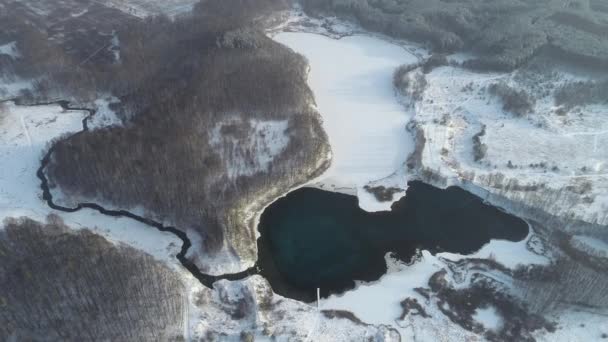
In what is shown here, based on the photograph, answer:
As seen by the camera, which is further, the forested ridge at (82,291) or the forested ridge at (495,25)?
the forested ridge at (495,25)

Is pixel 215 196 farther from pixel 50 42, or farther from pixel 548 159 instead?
pixel 50 42

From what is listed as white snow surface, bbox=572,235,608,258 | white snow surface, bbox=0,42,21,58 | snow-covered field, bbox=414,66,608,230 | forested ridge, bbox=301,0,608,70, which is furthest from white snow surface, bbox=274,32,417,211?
white snow surface, bbox=0,42,21,58

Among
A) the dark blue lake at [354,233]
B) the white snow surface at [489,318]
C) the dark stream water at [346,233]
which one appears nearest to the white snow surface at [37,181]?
the dark stream water at [346,233]

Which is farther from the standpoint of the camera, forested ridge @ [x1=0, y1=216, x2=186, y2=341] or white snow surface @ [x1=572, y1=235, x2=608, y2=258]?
white snow surface @ [x1=572, y1=235, x2=608, y2=258]

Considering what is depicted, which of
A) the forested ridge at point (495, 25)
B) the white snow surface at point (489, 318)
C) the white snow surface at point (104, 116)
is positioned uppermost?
the forested ridge at point (495, 25)

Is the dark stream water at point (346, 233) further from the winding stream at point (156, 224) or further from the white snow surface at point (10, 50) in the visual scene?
Result: the white snow surface at point (10, 50)

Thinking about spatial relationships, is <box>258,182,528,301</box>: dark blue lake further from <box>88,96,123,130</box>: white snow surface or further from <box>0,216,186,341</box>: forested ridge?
<box>88,96,123,130</box>: white snow surface
